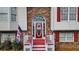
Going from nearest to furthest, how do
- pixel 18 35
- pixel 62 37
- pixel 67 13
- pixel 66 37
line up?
1. pixel 18 35
2. pixel 66 37
3. pixel 62 37
4. pixel 67 13

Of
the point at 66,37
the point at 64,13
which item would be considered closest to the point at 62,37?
the point at 66,37

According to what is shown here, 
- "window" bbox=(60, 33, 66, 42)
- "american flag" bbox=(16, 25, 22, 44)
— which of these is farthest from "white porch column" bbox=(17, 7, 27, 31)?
"window" bbox=(60, 33, 66, 42)

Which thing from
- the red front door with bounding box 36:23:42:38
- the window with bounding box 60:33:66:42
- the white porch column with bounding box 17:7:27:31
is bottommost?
the window with bounding box 60:33:66:42

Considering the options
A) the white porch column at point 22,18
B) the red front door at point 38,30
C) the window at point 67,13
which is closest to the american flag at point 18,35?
the white porch column at point 22,18

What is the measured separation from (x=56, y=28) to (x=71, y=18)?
0.70 m

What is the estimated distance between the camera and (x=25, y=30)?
9.98 m

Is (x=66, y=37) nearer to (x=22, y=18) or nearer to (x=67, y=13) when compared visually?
(x=67, y=13)

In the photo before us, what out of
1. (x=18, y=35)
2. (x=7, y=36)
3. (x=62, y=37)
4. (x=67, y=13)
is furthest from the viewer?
(x=67, y=13)

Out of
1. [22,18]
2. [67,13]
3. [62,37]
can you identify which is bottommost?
[62,37]

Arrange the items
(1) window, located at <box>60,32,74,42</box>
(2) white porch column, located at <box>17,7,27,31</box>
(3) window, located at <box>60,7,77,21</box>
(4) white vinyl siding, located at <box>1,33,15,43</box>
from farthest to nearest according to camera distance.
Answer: (3) window, located at <box>60,7,77,21</box> → (1) window, located at <box>60,32,74,42</box> → (2) white porch column, located at <box>17,7,27,31</box> → (4) white vinyl siding, located at <box>1,33,15,43</box>

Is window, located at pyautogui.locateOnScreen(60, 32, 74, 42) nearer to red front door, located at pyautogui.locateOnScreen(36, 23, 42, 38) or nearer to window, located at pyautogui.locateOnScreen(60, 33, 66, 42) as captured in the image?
window, located at pyautogui.locateOnScreen(60, 33, 66, 42)

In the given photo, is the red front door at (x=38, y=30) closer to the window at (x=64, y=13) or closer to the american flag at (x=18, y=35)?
the american flag at (x=18, y=35)

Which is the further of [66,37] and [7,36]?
[66,37]

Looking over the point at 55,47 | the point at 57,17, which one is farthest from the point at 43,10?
the point at 55,47
